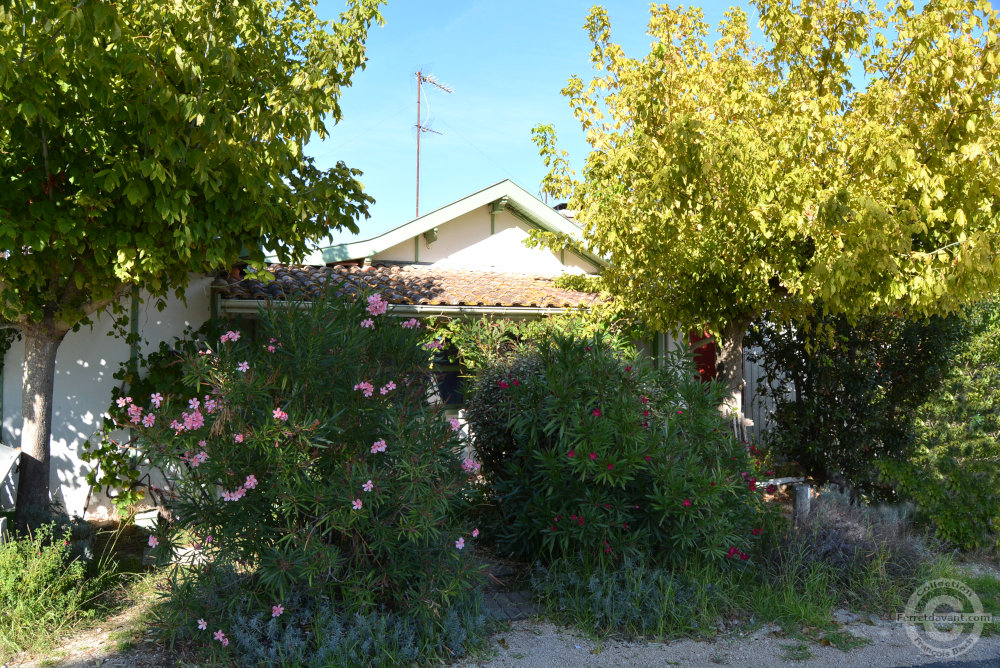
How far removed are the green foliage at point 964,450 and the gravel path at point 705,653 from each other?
2.54m

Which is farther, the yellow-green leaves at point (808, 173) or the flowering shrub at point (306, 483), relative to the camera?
the yellow-green leaves at point (808, 173)

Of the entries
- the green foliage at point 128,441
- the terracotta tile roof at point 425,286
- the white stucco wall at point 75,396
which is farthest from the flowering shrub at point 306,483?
the terracotta tile roof at point 425,286

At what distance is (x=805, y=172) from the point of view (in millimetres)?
6719

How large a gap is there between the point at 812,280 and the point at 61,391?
8.04 m

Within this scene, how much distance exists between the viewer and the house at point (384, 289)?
27.0 feet

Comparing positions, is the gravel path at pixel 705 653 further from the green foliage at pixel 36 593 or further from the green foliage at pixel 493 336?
the green foliage at pixel 493 336

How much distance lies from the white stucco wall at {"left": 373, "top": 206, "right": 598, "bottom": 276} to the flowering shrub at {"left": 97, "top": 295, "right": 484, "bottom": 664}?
A: 7860mm

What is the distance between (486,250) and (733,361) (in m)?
5.40

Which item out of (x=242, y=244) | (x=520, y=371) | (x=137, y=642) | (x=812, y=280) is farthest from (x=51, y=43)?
(x=812, y=280)

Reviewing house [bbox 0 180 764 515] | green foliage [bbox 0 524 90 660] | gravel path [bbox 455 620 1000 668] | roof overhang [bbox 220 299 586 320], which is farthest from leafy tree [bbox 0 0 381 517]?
gravel path [bbox 455 620 1000 668]

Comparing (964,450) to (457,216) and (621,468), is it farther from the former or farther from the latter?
(457,216)

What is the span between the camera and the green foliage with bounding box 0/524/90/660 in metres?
4.78

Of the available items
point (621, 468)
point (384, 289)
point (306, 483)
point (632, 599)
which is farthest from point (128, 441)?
point (632, 599)

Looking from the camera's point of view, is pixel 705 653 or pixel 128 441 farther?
pixel 128 441
